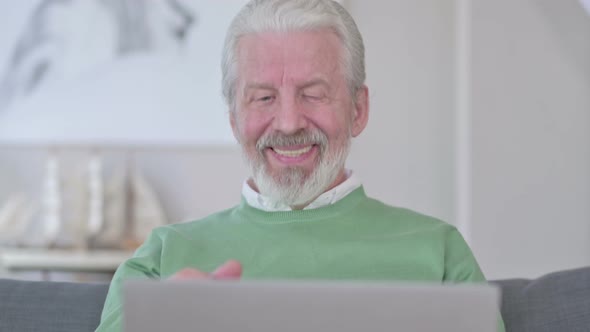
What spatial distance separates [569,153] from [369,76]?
0.94 metres

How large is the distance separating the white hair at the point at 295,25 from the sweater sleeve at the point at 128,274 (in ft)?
1.12

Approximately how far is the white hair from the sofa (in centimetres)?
49

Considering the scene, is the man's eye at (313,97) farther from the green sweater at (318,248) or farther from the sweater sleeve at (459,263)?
the sweater sleeve at (459,263)

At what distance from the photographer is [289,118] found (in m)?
1.65

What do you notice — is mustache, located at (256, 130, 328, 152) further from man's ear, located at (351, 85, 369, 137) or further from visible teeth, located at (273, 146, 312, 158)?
man's ear, located at (351, 85, 369, 137)

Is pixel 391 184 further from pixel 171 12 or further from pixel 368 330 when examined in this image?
pixel 368 330

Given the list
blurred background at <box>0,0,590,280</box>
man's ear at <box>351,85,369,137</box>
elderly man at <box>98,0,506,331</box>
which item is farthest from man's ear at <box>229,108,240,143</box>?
blurred background at <box>0,0,590,280</box>

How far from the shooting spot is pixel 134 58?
13.4 feet

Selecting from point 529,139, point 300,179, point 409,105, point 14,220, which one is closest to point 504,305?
point 300,179

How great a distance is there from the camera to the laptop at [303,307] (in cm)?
89

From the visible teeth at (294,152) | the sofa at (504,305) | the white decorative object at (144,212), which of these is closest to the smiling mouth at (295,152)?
the visible teeth at (294,152)

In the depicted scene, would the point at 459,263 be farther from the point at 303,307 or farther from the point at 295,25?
the point at 303,307

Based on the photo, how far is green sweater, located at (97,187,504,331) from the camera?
1.59m

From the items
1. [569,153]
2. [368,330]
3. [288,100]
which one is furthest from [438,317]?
[569,153]
